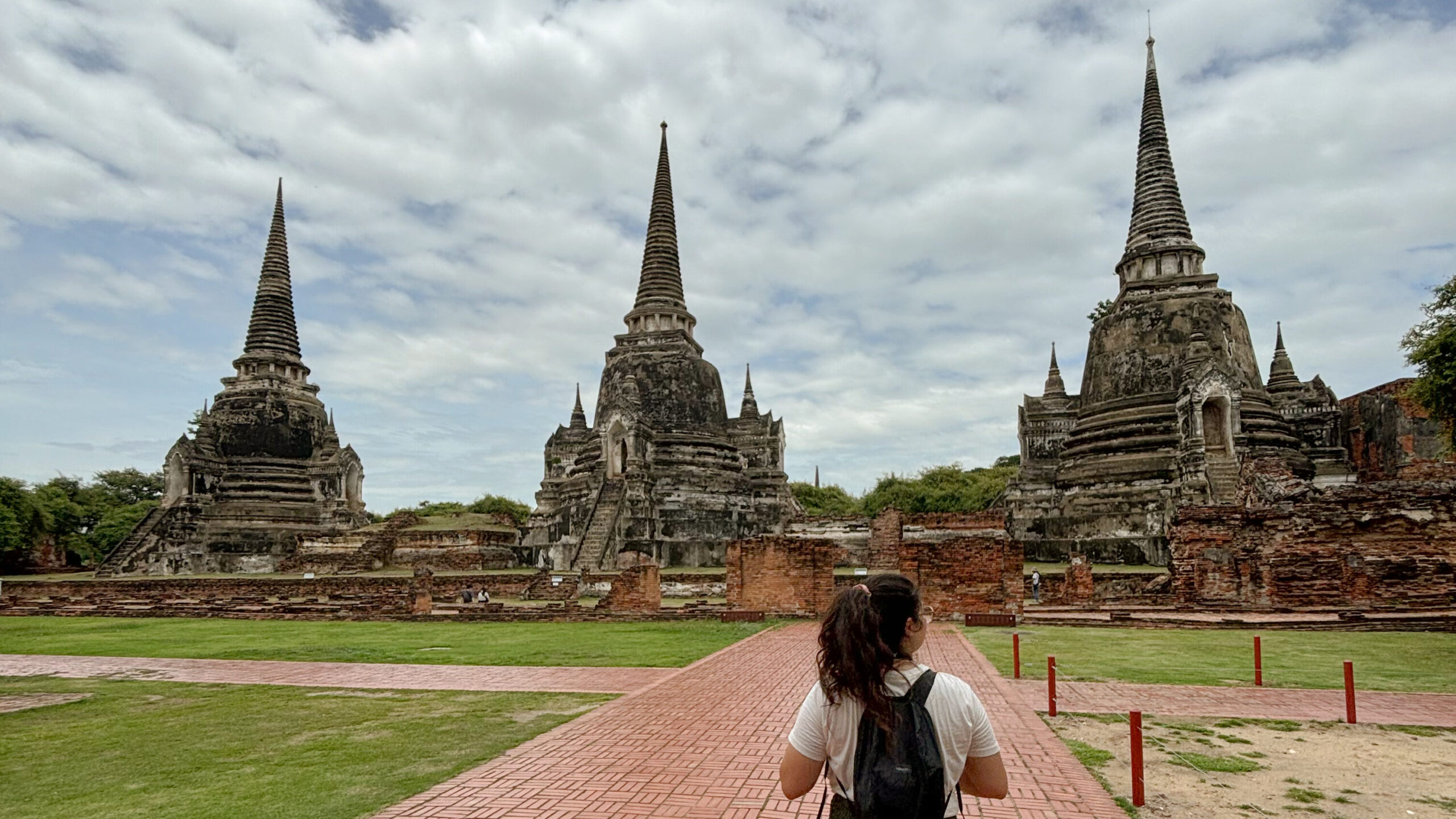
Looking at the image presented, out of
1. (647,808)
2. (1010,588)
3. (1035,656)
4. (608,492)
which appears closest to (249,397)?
(608,492)

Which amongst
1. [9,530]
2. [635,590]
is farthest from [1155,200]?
[9,530]

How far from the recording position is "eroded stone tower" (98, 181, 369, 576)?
35156 mm

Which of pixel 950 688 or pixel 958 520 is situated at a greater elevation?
pixel 958 520

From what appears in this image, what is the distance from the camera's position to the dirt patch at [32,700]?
897cm

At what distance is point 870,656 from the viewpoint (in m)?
2.63

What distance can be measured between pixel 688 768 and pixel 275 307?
40.2 meters

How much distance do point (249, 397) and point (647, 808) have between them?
1530 inches

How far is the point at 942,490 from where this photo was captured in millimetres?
48406

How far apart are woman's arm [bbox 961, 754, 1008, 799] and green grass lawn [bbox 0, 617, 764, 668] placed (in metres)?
8.99

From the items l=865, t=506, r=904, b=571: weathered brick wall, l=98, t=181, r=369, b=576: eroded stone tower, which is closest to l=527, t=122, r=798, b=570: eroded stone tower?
l=865, t=506, r=904, b=571: weathered brick wall

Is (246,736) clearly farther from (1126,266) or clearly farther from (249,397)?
(249,397)

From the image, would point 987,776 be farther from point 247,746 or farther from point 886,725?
point 247,746

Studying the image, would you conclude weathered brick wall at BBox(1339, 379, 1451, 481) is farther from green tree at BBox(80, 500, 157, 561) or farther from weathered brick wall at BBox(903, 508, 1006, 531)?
green tree at BBox(80, 500, 157, 561)

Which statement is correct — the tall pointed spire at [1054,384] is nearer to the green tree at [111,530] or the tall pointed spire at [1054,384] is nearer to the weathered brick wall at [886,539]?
the weathered brick wall at [886,539]
